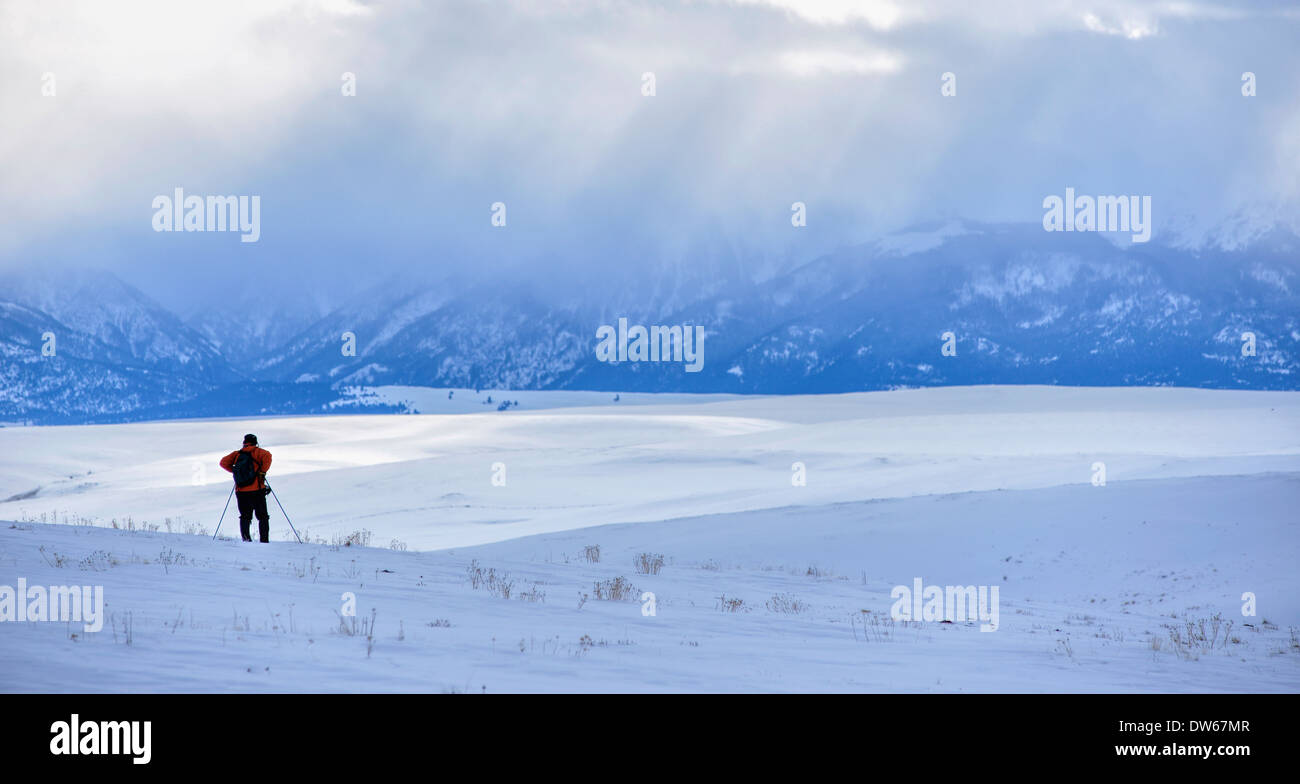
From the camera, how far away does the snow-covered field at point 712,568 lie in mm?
9867

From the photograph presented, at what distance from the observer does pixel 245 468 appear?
17828mm

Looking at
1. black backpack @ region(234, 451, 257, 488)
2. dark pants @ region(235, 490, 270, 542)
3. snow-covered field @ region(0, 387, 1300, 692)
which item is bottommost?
snow-covered field @ region(0, 387, 1300, 692)

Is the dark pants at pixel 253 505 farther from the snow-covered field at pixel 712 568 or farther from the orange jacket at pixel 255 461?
the snow-covered field at pixel 712 568

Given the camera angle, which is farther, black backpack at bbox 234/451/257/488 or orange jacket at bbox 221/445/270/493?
orange jacket at bbox 221/445/270/493

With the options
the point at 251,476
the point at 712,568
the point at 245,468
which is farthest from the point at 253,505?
the point at 712,568

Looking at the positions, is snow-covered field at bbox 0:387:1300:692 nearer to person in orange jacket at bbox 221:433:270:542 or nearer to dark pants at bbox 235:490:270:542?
dark pants at bbox 235:490:270:542

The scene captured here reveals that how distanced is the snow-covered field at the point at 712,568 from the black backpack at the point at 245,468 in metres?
0.97

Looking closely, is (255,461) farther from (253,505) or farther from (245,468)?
(253,505)

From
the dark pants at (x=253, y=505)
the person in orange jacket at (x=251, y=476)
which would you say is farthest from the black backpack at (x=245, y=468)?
the dark pants at (x=253, y=505)

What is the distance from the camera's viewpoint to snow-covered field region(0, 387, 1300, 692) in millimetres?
9867

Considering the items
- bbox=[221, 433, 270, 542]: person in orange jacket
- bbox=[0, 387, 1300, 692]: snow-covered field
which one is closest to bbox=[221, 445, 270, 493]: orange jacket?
bbox=[221, 433, 270, 542]: person in orange jacket

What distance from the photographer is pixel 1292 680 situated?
11.0 meters

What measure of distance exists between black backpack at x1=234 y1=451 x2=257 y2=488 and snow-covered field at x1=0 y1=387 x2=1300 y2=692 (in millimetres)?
969
